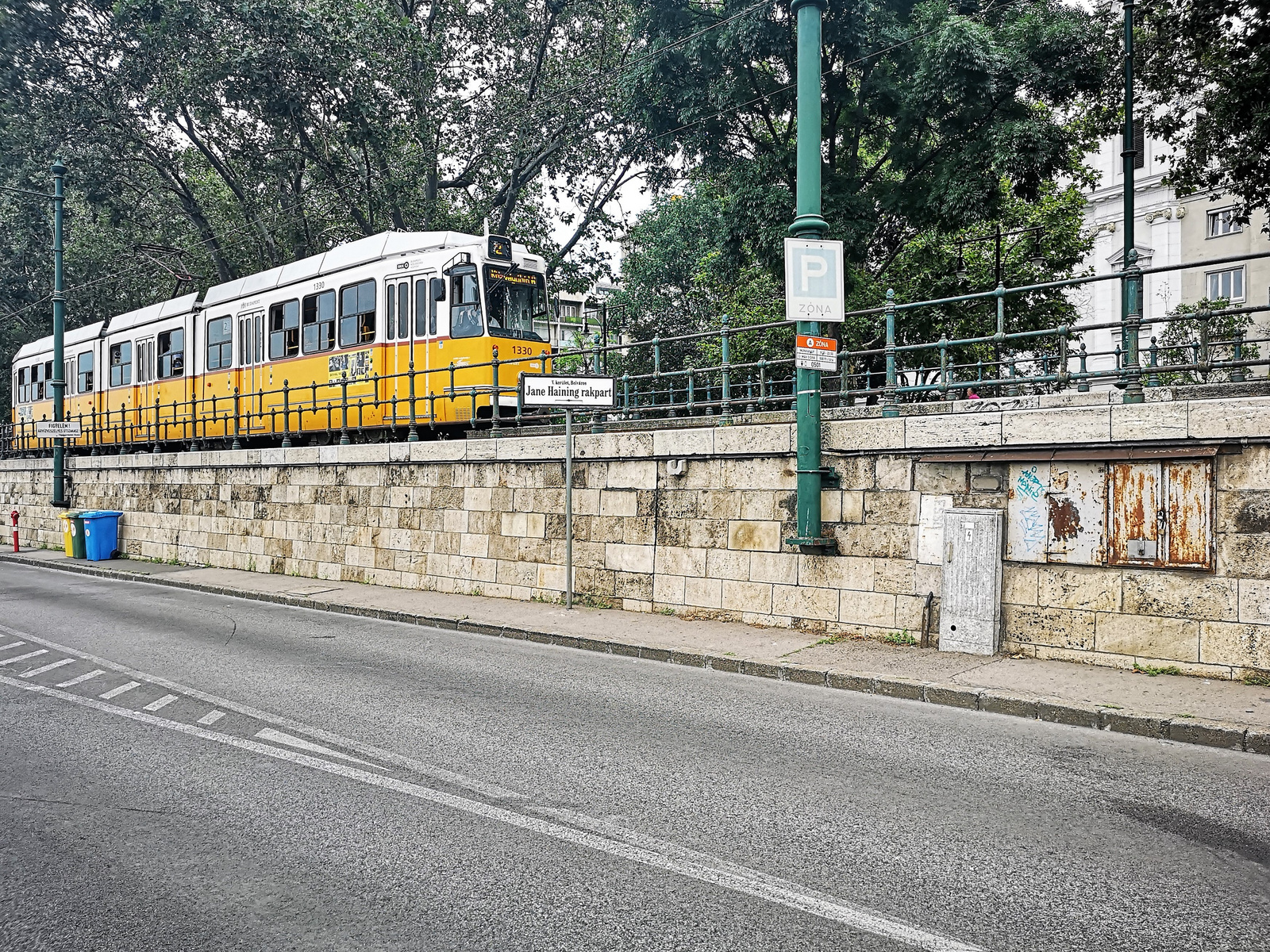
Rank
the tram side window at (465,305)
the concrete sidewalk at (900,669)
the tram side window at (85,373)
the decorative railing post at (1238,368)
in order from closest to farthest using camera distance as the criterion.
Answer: the concrete sidewalk at (900,669) → the decorative railing post at (1238,368) → the tram side window at (465,305) → the tram side window at (85,373)

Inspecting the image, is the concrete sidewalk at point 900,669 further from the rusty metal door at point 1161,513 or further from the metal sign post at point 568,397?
the metal sign post at point 568,397

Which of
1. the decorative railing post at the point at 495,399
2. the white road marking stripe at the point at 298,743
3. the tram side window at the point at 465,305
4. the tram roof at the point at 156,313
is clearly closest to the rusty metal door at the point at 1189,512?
the white road marking stripe at the point at 298,743

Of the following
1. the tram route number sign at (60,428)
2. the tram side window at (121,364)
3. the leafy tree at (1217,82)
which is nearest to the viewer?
the leafy tree at (1217,82)

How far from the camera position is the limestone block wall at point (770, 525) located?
24.7 ft

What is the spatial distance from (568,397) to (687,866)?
779 centimetres

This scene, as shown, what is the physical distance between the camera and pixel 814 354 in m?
9.55

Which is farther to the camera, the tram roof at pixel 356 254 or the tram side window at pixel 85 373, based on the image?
the tram side window at pixel 85 373

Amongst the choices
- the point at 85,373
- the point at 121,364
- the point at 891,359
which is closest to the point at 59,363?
the point at 121,364

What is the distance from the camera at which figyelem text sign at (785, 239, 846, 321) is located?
950cm

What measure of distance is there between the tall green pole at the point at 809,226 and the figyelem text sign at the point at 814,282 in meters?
0.15

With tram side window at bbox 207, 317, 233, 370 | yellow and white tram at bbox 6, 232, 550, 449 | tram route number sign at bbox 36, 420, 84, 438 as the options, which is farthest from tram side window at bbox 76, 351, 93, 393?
tram side window at bbox 207, 317, 233, 370

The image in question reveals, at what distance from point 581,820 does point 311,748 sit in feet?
7.52

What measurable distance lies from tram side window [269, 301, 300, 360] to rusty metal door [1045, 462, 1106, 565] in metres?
15.4

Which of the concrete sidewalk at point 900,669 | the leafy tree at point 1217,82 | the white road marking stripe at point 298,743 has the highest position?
the leafy tree at point 1217,82
